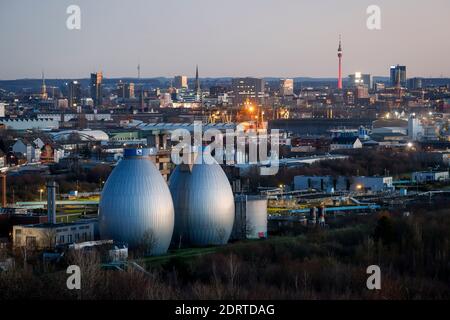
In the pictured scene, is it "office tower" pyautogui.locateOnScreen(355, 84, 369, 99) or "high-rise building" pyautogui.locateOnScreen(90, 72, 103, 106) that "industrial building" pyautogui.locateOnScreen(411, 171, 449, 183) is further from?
"office tower" pyautogui.locateOnScreen(355, 84, 369, 99)

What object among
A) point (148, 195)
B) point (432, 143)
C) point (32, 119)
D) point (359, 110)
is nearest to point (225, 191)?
point (148, 195)

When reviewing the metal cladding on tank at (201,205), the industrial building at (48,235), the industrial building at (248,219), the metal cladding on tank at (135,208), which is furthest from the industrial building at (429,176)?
the industrial building at (48,235)

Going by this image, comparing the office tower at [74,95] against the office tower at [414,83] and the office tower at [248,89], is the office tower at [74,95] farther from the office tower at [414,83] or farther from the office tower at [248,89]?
the office tower at [414,83]

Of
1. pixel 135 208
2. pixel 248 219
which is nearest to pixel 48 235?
pixel 135 208
